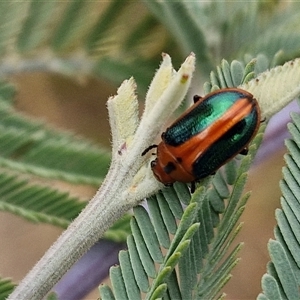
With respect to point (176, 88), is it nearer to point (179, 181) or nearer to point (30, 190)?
point (179, 181)

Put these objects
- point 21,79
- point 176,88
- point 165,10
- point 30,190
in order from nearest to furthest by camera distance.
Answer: point 176,88, point 30,190, point 165,10, point 21,79

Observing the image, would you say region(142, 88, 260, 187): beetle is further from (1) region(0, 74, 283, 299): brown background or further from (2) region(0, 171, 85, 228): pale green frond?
(1) region(0, 74, 283, 299): brown background

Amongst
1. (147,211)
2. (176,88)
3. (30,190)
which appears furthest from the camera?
(30,190)

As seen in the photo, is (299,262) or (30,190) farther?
(30,190)

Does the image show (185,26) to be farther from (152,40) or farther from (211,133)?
(211,133)

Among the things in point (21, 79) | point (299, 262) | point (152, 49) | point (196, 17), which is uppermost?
point (21, 79)

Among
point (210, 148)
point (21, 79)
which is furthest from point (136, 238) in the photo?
point (21, 79)

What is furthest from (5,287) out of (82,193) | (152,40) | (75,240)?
(82,193)
